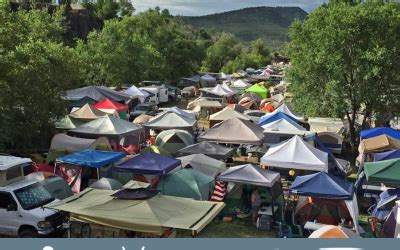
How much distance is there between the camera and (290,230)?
11.7 metres

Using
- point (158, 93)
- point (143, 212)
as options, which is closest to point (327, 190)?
point (143, 212)

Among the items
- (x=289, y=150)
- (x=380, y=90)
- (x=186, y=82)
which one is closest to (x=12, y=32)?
(x=289, y=150)

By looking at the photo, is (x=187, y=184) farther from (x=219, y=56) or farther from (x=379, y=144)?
(x=219, y=56)

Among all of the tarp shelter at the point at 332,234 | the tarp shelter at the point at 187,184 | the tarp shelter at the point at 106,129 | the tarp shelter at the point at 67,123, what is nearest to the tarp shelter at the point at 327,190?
the tarp shelter at the point at 332,234

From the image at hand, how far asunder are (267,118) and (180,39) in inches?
1446

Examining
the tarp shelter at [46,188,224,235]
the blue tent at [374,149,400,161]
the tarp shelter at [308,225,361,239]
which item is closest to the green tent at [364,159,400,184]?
the blue tent at [374,149,400,161]

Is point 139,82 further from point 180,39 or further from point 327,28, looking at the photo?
point 327,28

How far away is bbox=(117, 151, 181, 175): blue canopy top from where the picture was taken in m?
13.5

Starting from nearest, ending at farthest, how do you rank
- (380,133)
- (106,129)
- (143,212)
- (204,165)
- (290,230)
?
(143,212)
(290,230)
(204,165)
(380,133)
(106,129)

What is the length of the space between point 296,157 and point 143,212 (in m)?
7.34

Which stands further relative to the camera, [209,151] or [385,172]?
[209,151]

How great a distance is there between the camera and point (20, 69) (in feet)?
53.6

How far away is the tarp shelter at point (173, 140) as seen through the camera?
19.4 m

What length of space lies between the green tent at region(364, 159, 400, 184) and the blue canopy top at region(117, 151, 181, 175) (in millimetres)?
5939
